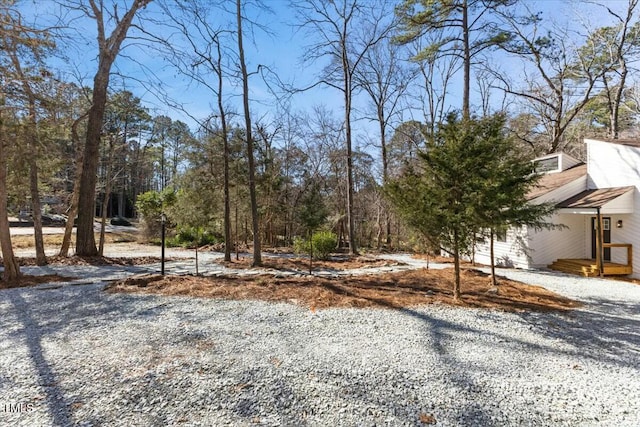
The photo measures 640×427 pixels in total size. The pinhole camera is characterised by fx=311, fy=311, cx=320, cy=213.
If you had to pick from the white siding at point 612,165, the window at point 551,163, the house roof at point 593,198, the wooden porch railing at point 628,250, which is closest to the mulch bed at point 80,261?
the house roof at point 593,198

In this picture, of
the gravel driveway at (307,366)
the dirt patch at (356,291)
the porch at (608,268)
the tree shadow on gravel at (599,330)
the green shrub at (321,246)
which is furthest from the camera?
the green shrub at (321,246)

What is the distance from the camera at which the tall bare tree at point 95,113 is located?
9742 mm

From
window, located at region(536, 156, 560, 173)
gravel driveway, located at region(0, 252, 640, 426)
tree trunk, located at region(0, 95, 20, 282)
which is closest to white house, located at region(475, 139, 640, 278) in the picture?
window, located at region(536, 156, 560, 173)

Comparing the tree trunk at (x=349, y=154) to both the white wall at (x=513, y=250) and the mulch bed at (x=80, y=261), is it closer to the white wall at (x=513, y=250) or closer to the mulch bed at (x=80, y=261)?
the white wall at (x=513, y=250)

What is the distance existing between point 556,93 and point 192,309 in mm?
19263

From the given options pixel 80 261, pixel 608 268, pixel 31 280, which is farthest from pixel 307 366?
pixel 608 268

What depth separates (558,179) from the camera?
11.8 metres

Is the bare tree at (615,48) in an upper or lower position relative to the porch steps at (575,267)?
upper

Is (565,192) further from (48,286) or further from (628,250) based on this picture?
(48,286)

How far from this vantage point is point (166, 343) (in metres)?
3.69

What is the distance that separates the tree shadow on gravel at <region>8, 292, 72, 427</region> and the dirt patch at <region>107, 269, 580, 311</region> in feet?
5.14

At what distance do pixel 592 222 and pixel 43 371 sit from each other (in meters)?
14.7

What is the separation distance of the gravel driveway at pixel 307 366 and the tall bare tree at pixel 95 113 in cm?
528

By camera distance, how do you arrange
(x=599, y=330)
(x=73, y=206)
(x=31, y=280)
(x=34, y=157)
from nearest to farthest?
1. (x=599, y=330)
2. (x=31, y=280)
3. (x=34, y=157)
4. (x=73, y=206)
